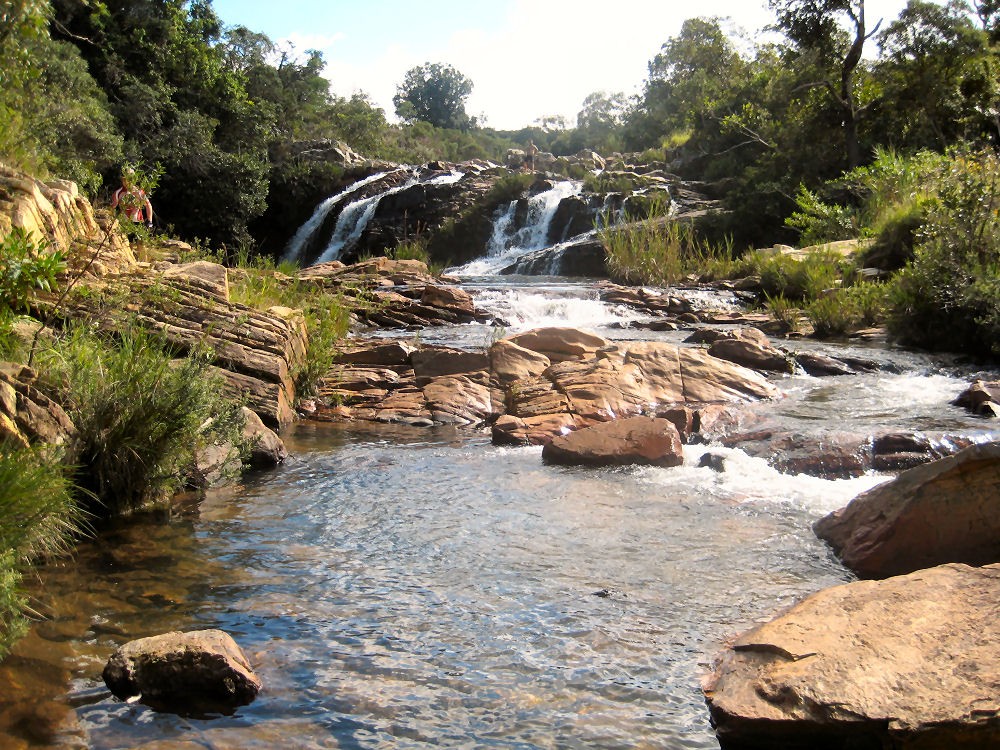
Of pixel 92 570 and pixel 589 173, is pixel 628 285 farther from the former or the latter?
pixel 92 570

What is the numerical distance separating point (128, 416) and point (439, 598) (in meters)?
2.01

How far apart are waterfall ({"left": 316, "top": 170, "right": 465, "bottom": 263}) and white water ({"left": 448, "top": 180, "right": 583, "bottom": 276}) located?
382 cm

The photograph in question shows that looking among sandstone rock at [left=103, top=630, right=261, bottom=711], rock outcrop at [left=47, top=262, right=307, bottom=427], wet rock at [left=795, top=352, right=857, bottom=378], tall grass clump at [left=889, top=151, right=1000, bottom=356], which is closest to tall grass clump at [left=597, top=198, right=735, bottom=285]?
tall grass clump at [left=889, top=151, right=1000, bottom=356]

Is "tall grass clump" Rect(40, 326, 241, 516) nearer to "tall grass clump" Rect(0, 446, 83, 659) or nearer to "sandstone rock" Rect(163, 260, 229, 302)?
"tall grass clump" Rect(0, 446, 83, 659)

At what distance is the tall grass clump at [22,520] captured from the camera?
118 inches

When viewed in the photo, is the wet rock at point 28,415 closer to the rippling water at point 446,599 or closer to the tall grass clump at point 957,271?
the rippling water at point 446,599

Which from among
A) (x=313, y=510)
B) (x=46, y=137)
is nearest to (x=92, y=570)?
(x=313, y=510)

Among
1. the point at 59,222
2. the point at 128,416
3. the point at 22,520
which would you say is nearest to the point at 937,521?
the point at 22,520

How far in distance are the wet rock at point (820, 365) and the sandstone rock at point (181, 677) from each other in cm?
823

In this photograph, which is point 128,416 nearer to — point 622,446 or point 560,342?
point 622,446

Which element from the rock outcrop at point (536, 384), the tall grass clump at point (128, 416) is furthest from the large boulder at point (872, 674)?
the rock outcrop at point (536, 384)

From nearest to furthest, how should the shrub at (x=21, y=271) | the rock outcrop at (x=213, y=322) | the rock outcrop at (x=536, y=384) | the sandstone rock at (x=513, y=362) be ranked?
the shrub at (x=21, y=271) < the rock outcrop at (x=213, y=322) < the rock outcrop at (x=536, y=384) < the sandstone rock at (x=513, y=362)

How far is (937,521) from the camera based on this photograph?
4.19m

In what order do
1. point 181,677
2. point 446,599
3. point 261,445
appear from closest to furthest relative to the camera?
1. point 181,677
2. point 446,599
3. point 261,445
